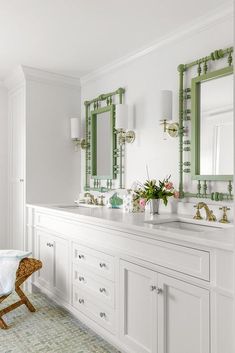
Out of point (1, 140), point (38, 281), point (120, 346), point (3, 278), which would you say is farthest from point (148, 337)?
point (1, 140)

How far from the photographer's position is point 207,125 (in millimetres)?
2393

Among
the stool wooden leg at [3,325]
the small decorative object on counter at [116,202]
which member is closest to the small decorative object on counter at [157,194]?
the small decorative object on counter at [116,202]

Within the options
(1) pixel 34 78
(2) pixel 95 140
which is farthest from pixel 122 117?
(1) pixel 34 78

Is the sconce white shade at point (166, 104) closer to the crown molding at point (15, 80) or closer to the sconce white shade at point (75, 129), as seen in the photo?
the sconce white shade at point (75, 129)

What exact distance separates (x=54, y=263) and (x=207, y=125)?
1.86 meters

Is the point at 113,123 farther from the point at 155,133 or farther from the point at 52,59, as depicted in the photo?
the point at 52,59

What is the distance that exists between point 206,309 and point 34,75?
2961 millimetres

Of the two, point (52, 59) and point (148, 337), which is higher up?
point (52, 59)

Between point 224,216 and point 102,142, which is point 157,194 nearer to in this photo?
point 224,216

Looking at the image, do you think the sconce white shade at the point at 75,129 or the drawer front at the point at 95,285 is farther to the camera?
the sconce white shade at the point at 75,129

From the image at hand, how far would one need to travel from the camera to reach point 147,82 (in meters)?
2.96

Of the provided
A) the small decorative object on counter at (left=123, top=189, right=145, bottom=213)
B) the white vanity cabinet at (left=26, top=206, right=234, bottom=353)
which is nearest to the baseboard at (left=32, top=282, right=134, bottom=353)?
the white vanity cabinet at (left=26, top=206, right=234, bottom=353)

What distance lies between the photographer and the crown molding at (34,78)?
3.49 m

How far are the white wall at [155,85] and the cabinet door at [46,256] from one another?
97cm
